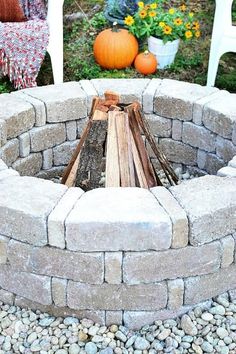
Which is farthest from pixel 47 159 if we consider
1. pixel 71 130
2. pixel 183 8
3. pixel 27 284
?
pixel 183 8

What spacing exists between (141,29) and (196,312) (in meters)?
3.14

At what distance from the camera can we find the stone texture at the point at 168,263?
3244 millimetres

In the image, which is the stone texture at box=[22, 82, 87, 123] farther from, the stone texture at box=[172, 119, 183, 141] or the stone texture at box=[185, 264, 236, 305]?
the stone texture at box=[185, 264, 236, 305]

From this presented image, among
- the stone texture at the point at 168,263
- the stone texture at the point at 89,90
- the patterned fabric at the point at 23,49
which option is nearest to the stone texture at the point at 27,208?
the stone texture at the point at 168,263

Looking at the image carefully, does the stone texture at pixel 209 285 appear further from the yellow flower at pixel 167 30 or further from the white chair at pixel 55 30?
the yellow flower at pixel 167 30

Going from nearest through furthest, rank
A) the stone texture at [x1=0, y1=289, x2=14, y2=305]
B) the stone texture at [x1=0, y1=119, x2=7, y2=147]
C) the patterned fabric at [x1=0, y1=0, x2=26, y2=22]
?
the stone texture at [x1=0, y1=289, x2=14, y2=305], the stone texture at [x1=0, y1=119, x2=7, y2=147], the patterned fabric at [x1=0, y1=0, x2=26, y2=22]

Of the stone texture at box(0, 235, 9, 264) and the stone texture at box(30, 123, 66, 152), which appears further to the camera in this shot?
the stone texture at box(30, 123, 66, 152)

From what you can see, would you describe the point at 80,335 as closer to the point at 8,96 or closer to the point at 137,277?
the point at 137,277

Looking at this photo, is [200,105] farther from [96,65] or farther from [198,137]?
[96,65]

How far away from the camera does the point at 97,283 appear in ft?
10.8

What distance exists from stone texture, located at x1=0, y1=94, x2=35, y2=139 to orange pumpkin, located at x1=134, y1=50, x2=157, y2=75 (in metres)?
1.80

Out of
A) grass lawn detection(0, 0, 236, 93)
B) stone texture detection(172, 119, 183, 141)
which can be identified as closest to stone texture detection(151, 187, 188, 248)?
stone texture detection(172, 119, 183, 141)

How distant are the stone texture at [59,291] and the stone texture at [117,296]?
0.08 feet

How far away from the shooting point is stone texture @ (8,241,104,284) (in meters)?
3.25
